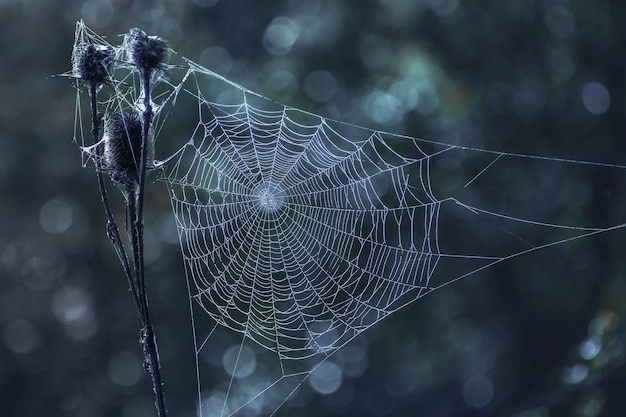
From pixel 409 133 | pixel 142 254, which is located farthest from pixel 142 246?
pixel 409 133

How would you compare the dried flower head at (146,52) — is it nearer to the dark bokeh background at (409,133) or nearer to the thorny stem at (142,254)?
the thorny stem at (142,254)

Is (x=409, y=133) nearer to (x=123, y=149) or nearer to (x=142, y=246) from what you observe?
(x=123, y=149)

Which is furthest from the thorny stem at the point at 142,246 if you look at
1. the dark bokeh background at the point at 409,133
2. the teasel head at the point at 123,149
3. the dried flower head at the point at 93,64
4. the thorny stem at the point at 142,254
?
the dark bokeh background at the point at 409,133

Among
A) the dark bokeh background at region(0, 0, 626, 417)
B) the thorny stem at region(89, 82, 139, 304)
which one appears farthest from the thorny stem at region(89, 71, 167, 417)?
the dark bokeh background at region(0, 0, 626, 417)

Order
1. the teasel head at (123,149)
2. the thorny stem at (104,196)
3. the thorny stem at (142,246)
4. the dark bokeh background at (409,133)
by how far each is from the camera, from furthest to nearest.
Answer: the dark bokeh background at (409,133) → the teasel head at (123,149) → the thorny stem at (104,196) → the thorny stem at (142,246)

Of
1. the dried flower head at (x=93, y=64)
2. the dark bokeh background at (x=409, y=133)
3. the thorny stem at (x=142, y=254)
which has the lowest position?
the thorny stem at (x=142, y=254)

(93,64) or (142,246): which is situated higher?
(93,64)

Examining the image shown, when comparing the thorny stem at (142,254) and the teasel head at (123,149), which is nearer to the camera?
the thorny stem at (142,254)

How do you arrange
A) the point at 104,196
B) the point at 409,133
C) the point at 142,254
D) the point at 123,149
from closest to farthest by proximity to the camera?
the point at 142,254, the point at 104,196, the point at 123,149, the point at 409,133
